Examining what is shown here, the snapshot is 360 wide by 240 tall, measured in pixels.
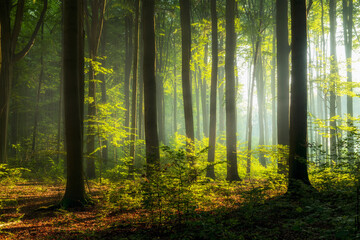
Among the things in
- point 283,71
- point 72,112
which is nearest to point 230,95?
point 283,71

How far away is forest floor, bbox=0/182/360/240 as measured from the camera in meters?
3.94

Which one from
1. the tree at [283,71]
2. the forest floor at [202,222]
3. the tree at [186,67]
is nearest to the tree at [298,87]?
the forest floor at [202,222]

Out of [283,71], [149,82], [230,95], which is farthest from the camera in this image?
[230,95]

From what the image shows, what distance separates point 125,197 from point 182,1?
940cm

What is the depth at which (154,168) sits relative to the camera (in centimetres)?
505

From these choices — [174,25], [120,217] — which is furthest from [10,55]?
[174,25]

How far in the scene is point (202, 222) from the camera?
3.99 metres

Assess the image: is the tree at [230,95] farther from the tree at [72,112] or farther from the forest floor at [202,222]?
the tree at [72,112]

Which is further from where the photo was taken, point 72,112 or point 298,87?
point 72,112

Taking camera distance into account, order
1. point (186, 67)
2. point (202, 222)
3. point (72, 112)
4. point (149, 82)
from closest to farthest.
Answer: point (202, 222)
point (72, 112)
point (149, 82)
point (186, 67)

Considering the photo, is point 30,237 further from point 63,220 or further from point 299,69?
point 299,69

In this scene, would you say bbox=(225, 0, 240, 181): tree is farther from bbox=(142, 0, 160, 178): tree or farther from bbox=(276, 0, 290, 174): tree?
bbox=(142, 0, 160, 178): tree

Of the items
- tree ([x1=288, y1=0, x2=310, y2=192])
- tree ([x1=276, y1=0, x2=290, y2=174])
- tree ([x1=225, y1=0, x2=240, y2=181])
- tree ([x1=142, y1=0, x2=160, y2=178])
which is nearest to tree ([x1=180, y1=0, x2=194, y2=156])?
tree ([x1=225, y1=0, x2=240, y2=181])

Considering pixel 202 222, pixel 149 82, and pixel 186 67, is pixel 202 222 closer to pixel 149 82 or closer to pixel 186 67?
pixel 149 82
